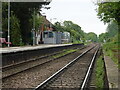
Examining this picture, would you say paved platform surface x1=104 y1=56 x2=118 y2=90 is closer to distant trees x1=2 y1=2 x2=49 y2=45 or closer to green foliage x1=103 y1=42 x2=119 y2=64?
green foliage x1=103 y1=42 x2=119 y2=64

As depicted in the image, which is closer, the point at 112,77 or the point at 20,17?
the point at 112,77

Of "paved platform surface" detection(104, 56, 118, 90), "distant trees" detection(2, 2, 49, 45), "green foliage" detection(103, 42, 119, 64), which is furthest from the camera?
"distant trees" detection(2, 2, 49, 45)

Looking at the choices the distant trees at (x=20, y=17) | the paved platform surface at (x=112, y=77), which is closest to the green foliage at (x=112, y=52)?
the paved platform surface at (x=112, y=77)

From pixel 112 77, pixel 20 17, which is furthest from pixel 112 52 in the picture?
pixel 20 17

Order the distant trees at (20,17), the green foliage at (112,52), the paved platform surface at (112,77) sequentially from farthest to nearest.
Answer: the distant trees at (20,17)
the green foliage at (112,52)
the paved platform surface at (112,77)

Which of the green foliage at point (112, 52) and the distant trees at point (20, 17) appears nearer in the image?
the green foliage at point (112, 52)

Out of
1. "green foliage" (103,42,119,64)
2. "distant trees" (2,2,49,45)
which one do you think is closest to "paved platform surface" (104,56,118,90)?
"green foliage" (103,42,119,64)

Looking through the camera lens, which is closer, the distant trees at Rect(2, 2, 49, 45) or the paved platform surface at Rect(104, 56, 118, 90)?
the paved platform surface at Rect(104, 56, 118, 90)

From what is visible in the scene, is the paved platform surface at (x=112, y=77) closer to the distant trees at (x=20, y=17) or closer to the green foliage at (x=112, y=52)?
the green foliage at (x=112, y=52)

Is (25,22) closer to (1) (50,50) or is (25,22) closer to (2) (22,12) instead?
(2) (22,12)

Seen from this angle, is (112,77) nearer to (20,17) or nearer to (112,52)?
(112,52)

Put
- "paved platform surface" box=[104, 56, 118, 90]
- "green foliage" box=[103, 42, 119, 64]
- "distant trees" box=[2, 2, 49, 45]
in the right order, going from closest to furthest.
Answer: "paved platform surface" box=[104, 56, 118, 90] → "green foliage" box=[103, 42, 119, 64] → "distant trees" box=[2, 2, 49, 45]

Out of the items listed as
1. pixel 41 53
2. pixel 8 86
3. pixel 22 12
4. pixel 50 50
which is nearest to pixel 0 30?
pixel 22 12

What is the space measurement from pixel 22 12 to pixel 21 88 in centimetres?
3675
